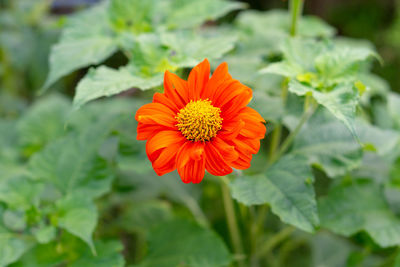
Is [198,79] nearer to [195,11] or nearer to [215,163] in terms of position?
[215,163]

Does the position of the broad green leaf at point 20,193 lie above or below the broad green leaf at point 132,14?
below

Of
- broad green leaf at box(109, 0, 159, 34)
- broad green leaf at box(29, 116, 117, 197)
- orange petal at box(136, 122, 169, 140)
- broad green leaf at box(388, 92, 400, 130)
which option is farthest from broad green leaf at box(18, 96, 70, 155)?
broad green leaf at box(388, 92, 400, 130)

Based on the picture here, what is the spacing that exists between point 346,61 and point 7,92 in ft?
3.53

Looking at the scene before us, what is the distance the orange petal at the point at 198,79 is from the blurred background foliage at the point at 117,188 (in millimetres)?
94

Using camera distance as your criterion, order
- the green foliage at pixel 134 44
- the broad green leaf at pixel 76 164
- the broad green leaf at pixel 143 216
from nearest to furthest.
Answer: the green foliage at pixel 134 44, the broad green leaf at pixel 76 164, the broad green leaf at pixel 143 216

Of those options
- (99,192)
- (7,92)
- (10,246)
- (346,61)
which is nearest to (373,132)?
(346,61)

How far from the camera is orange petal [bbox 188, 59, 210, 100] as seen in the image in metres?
0.49

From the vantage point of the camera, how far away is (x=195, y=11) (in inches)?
30.5

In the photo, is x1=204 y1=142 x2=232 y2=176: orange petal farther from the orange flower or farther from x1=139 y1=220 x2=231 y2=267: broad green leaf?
x1=139 y1=220 x2=231 y2=267: broad green leaf

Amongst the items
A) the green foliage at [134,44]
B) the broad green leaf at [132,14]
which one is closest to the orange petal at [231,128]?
the green foliage at [134,44]

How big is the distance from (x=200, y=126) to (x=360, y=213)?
353mm

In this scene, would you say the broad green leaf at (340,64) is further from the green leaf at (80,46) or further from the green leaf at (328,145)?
the green leaf at (80,46)

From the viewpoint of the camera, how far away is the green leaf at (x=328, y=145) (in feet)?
2.09

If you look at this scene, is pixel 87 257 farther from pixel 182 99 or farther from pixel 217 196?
pixel 217 196
